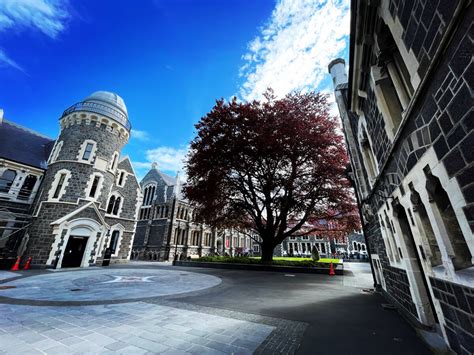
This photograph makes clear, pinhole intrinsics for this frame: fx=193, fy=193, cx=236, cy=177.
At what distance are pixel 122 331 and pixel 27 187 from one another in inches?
854

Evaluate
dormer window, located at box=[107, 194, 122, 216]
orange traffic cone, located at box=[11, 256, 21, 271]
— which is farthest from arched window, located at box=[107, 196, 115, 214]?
orange traffic cone, located at box=[11, 256, 21, 271]

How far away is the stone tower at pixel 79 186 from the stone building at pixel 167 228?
31.0 feet

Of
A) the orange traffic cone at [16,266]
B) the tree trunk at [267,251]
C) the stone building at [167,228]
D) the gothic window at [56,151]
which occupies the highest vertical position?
the gothic window at [56,151]

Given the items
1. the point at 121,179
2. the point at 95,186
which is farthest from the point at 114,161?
the point at 121,179

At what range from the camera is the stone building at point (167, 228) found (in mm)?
29156

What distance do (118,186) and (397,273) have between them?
2542 cm

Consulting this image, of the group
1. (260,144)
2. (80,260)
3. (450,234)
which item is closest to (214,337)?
(450,234)

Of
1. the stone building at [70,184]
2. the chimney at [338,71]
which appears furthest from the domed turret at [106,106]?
the chimney at [338,71]

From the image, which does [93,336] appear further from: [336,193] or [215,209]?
[336,193]

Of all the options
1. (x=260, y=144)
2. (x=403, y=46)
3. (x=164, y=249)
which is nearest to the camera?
(x=403, y=46)

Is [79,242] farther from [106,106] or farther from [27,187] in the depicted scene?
[106,106]

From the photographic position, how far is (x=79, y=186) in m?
17.0

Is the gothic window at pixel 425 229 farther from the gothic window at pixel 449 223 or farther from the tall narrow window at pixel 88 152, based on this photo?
the tall narrow window at pixel 88 152

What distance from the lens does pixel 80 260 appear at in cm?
1647
